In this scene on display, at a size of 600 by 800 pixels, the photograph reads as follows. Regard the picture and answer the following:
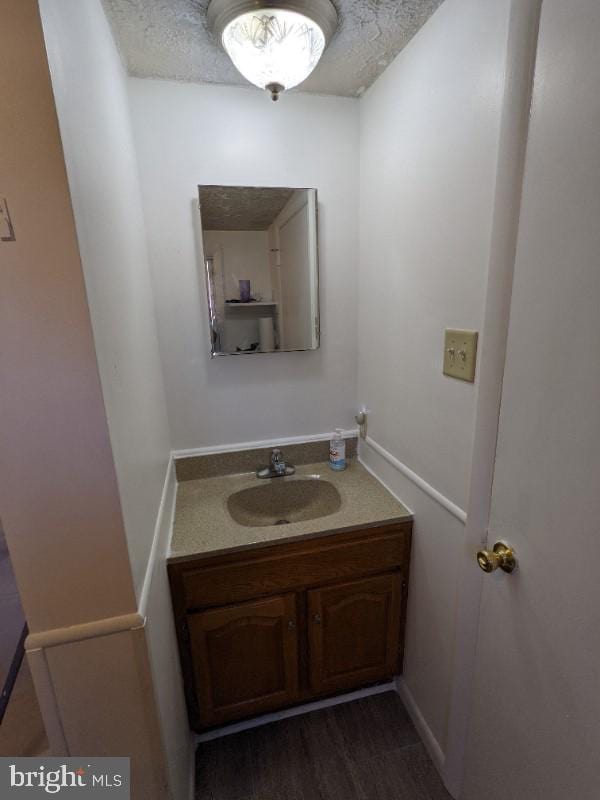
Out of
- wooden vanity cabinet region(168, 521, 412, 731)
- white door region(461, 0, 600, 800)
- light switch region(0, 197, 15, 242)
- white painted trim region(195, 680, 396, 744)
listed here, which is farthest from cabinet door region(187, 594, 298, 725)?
light switch region(0, 197, 15, 242)

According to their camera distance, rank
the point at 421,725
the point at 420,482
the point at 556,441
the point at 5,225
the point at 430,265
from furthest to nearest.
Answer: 1. the point at 421,725
2. the point at 420,482
3. the point at 430,265
4. the point at 556,441
5. the point at 5,225

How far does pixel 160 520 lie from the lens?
1037 mm

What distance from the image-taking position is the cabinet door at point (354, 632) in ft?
4.09

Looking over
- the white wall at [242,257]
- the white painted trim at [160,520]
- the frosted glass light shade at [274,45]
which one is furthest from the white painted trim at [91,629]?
the frosted glass light shade at [274,45]

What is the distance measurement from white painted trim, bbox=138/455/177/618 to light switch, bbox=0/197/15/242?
2.21 feet

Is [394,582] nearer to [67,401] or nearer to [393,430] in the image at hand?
[393,430]

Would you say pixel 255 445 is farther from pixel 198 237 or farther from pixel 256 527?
pixel 198 237

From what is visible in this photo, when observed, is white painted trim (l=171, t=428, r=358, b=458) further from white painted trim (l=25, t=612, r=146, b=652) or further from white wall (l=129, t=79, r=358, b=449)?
white painted trim (l=25, t=612, r=146, b=652)

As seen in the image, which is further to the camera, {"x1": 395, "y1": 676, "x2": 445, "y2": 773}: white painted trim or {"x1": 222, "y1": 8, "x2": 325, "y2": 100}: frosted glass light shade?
{"x1": 395, "y1": 676, "x2": 445, "y2": 773}: white painted trim

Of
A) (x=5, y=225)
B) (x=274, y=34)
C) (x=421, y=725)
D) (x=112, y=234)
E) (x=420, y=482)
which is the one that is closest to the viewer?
(x=5, y=225)

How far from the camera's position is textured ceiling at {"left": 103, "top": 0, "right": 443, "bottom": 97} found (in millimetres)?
875

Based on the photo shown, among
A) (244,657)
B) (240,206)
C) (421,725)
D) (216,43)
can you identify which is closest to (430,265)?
(240,206)

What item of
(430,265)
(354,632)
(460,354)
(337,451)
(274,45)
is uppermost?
(274,45)

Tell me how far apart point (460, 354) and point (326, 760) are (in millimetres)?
1389
